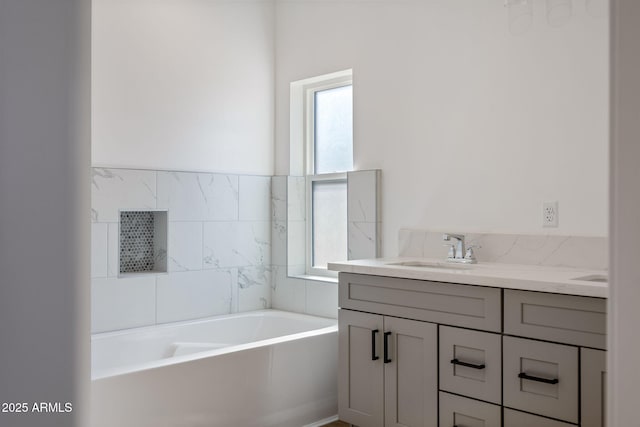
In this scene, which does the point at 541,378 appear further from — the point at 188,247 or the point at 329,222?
the point at 188,247

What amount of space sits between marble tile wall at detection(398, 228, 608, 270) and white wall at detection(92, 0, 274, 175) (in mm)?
1366

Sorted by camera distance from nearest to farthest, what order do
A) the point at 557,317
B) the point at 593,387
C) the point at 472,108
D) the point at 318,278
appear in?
the point at 593,387 → the point at 557,317 → the point at 472,108 → the point at 318,278

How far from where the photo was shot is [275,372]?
2.71 metres

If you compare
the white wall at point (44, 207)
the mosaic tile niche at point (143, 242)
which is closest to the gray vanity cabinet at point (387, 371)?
the mosaic tile niche at point (143, 242)

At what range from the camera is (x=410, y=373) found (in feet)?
7.82

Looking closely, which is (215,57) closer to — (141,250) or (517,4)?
(141,250)

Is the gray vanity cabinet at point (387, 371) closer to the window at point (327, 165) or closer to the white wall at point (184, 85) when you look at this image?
the window at point (327, 165)

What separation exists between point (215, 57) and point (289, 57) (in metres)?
0.52

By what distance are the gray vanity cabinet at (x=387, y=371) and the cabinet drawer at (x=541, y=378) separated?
0.33 meters

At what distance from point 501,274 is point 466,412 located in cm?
55

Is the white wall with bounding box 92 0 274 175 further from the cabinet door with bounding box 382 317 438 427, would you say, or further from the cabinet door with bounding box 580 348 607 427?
the cabinet door with bounding box 580 348 607 427

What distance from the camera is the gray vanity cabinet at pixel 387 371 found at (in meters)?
2.32

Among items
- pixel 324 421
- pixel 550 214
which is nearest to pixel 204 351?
pixel 324 421

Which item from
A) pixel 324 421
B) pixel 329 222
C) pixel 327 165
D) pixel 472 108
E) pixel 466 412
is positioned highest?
pixel 472 108
